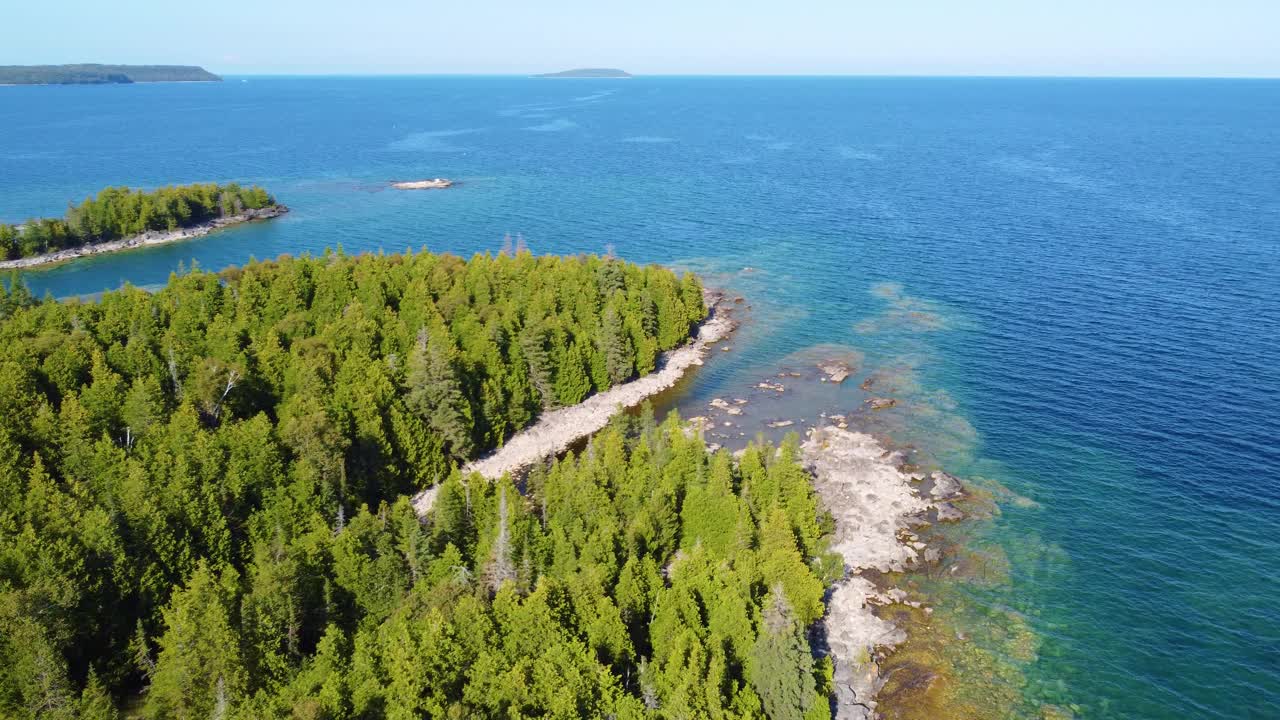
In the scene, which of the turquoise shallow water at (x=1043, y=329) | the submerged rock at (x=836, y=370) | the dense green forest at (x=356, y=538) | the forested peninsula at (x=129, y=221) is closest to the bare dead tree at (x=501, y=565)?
the dense green forest at (x=356, y=538)

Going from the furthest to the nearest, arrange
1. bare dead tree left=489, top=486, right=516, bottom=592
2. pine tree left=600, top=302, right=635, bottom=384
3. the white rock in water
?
1. the white rock in water
2. pine tree left=600, top=302, right=635, bottom=384
3. bare dead tree left=489, top=486, right=516, bottom=592

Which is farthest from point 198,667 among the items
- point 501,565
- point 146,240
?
point 146,240

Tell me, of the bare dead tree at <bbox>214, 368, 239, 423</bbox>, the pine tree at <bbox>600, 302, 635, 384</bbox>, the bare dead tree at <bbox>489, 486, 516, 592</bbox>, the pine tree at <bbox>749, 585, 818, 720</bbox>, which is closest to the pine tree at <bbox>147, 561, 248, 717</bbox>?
the bare dead tree at <bbox>489, 486, 516, 592</bbox>

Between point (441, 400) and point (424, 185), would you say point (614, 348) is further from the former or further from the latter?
point (424, 185)

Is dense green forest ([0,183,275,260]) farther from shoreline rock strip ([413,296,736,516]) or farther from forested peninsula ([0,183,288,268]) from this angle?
shoreline rock strip ([413,296,736,516])

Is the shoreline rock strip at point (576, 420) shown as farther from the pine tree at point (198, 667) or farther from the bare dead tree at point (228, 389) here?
the pine tree at point (198, 667)

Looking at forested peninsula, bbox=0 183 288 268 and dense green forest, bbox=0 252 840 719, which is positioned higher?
forested peninsula, bbox=0 183 288 268
